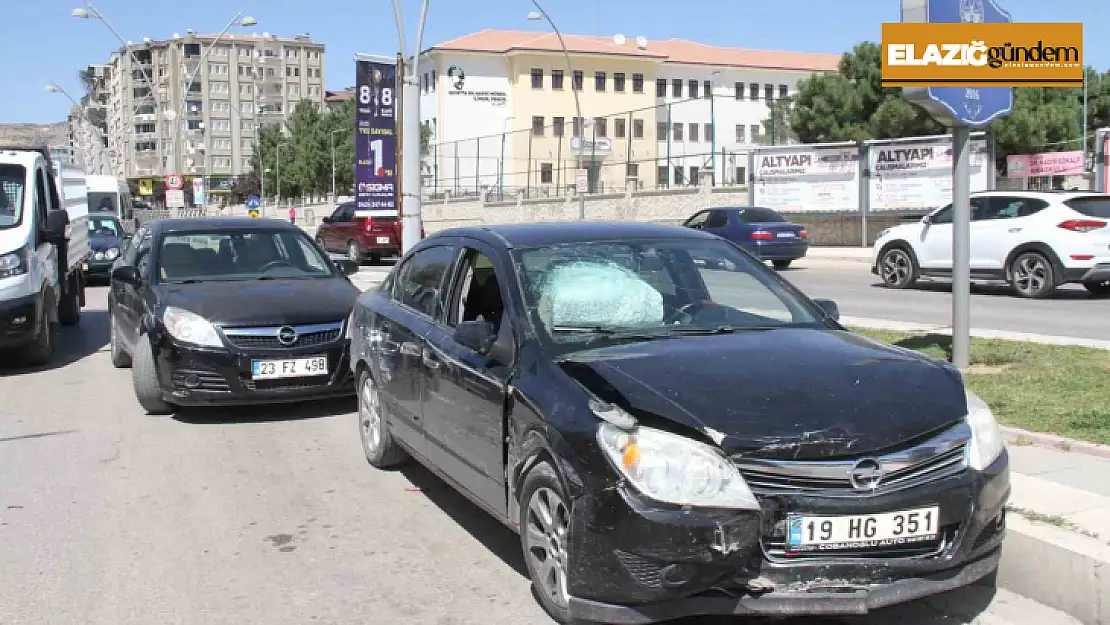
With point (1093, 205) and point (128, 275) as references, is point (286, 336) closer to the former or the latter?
point (128, 275)

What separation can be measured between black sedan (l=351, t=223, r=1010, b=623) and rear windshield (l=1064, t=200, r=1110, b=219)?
39.6 feet

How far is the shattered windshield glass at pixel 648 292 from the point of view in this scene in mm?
4707

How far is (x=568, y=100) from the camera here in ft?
270

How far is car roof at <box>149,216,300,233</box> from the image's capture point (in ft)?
32.1

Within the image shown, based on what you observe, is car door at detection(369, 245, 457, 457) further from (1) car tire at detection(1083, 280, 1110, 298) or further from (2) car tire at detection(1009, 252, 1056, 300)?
(1) car tire at detection(1083, 280, 1110, 298)

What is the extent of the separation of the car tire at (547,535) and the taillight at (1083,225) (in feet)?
44.6

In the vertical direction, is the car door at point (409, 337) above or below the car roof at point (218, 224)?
below

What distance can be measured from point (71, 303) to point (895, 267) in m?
13.5

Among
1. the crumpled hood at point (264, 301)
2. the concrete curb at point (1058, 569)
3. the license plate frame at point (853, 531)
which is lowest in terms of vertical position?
the concrete curb at point (1058, 569)

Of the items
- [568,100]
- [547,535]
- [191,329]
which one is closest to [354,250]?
[191,329]

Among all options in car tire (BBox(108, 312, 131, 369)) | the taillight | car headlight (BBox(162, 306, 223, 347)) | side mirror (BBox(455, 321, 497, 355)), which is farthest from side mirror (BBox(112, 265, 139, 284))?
the taillight

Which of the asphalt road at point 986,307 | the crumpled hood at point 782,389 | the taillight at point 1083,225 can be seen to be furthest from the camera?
the taillight at point 1083,225

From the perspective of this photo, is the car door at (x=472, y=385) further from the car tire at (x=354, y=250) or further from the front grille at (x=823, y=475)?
the car tire at (x=354, y=250)

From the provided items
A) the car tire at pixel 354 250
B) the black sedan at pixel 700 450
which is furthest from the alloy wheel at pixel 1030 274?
the car tire at pixel 354 250
